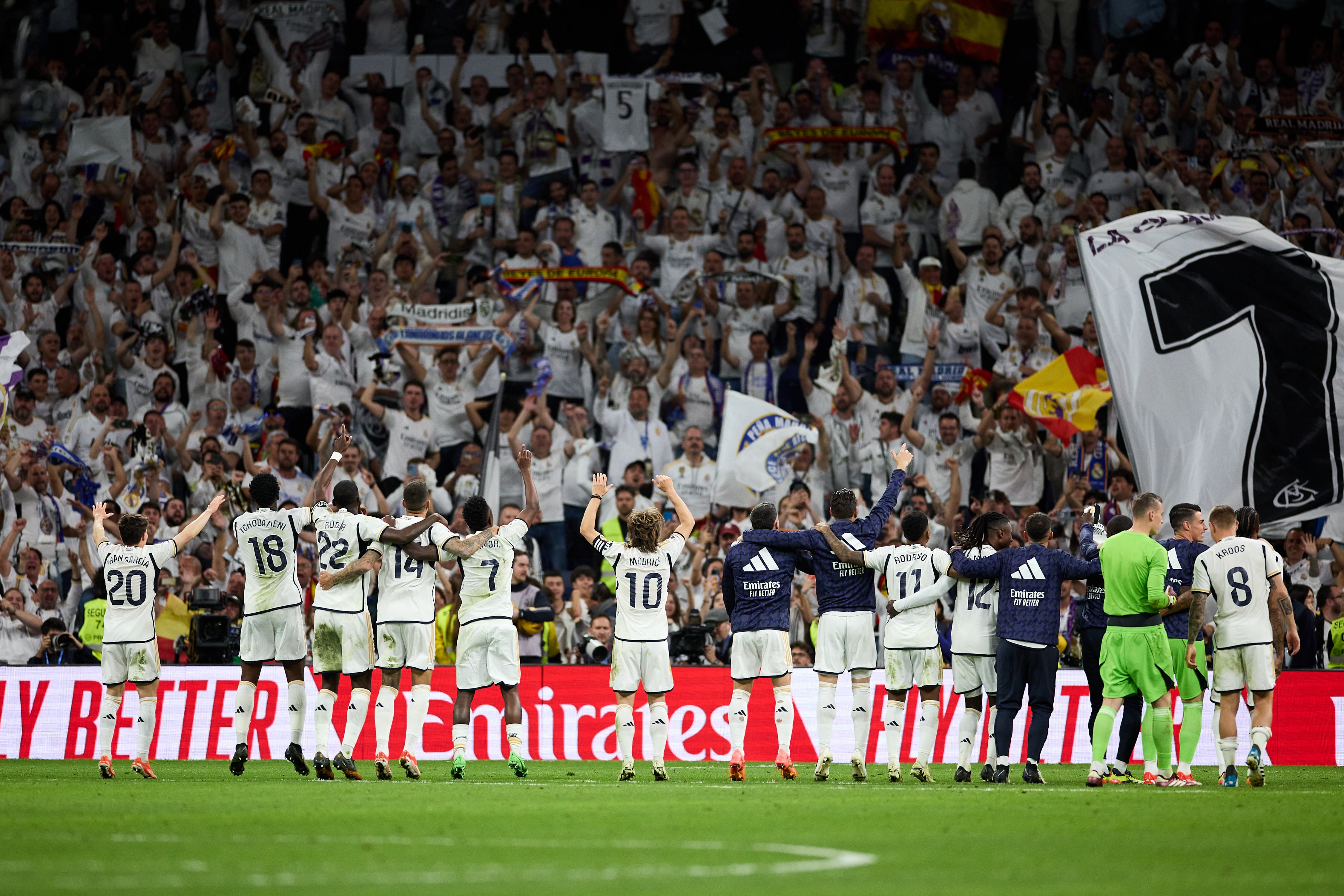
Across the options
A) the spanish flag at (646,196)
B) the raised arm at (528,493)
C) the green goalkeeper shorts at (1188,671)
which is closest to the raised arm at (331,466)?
the raised arm at (528,493)

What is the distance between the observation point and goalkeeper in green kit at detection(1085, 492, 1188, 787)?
43.2 feet

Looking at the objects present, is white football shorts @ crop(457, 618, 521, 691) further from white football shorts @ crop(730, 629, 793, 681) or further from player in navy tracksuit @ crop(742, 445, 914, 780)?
player in navy tracksuit @ crop(742, 445, 914, 780)

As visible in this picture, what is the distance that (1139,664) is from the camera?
43.2ft

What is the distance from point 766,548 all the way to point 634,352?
8213 mm

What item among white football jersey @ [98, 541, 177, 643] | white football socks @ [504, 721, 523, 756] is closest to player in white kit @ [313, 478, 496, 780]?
white football socks @ [504, 721, 523, 756]

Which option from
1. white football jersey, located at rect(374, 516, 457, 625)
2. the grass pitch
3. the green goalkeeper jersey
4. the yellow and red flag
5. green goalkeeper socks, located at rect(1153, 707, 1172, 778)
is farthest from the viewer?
the yellow and red flag

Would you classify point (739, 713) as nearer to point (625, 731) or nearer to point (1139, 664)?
point (625, 731)

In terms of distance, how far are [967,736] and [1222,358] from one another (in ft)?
20.2

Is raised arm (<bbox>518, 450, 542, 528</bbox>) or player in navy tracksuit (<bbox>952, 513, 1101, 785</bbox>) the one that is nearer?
player in navy tracksuit (<bbox>952, 513, 1101, 785</bbox>)

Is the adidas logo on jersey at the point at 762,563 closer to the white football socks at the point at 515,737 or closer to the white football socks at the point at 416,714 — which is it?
the white football socks at the point at 515,737

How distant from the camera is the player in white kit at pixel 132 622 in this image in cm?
1499

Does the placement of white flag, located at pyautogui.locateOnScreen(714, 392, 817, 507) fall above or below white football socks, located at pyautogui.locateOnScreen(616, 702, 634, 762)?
above

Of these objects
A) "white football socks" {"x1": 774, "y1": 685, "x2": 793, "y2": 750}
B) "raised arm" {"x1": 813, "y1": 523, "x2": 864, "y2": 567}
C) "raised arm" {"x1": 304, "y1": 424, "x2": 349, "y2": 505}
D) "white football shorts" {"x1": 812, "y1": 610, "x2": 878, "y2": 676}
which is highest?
"raised arm" {"x1": 304, "y1": 424, "x2": 349, "y2": 505}

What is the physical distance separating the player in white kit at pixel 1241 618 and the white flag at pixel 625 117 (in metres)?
14.1
